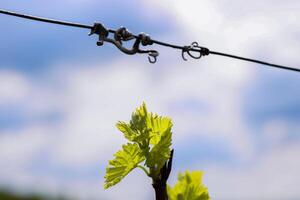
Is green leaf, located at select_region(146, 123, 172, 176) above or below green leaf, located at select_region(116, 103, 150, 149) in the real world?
below

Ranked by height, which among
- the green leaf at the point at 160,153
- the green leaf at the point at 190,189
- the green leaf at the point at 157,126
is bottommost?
the green leaf at the point at 190,189

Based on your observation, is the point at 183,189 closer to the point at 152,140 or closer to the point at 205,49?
the point at 152,140

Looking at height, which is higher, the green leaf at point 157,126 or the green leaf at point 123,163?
the green leaf at point 157,126

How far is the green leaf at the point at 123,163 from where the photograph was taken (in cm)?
66

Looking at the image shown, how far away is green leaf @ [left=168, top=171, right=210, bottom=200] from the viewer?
0.66 meters

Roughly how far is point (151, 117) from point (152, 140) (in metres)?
0.03

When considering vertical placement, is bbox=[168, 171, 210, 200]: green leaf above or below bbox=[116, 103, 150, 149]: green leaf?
below

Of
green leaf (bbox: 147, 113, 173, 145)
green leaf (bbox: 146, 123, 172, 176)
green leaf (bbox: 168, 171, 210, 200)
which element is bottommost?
green leaf (bbox: 168, 171, 210, 200)

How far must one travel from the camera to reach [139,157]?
0.66 meters

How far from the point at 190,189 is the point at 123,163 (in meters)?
0.08

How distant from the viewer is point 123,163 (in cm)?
66

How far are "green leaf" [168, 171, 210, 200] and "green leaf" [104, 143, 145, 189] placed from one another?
0.17 feet

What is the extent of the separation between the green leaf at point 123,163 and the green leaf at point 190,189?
0.17ft

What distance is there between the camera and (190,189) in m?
0.66
